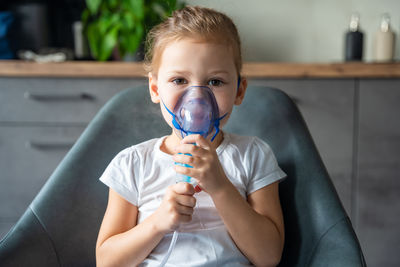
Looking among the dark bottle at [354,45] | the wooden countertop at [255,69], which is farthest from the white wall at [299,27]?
the wooden countertop at [255,69]

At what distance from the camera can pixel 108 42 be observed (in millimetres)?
1801

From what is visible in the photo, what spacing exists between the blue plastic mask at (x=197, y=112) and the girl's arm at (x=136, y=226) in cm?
11

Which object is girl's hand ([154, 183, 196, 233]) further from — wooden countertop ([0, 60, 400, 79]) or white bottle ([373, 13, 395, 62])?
white bottle ([373, 13, 395, 62])

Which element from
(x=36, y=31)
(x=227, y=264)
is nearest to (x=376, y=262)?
(x=227, y=264)

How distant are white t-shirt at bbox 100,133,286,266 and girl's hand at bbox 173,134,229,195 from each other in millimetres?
160

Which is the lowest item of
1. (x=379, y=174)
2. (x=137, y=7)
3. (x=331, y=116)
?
(x=379, y=174)

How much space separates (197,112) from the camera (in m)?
0.69

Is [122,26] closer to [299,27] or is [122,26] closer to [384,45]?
[299,27]

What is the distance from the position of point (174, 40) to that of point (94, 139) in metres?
0.40

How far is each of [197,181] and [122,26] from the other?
131cm

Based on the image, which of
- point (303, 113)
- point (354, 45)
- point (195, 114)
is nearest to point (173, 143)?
point (195, 114)

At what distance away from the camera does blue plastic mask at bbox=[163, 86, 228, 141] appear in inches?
27.1

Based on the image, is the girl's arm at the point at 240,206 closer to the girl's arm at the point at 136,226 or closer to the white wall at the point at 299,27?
the girl's arm at the point at 136,226

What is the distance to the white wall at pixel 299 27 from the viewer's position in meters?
2.14
